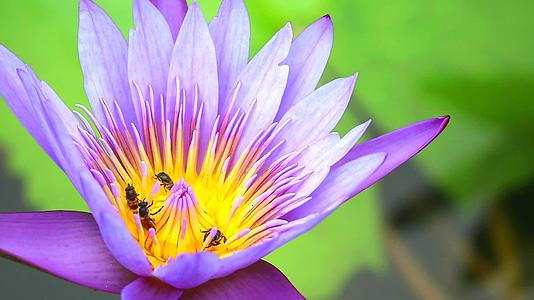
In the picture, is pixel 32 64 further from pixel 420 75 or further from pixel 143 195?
pixel 420 75

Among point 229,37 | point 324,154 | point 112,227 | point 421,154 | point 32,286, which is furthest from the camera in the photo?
point 421,154

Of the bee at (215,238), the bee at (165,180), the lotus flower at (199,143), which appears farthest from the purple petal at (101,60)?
the bee at (215,238)

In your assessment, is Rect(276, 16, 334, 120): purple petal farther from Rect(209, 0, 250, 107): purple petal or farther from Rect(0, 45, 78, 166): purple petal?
Rect(0, 45, 78, 166): purple petal

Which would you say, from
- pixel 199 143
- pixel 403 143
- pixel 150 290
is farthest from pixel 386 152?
pixel 150 290

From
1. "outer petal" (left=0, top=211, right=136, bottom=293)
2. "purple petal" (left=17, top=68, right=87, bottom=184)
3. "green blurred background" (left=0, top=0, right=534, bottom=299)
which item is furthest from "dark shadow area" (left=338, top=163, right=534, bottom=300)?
"purple petal" (left=17, top=68, right=87, bottom=184)

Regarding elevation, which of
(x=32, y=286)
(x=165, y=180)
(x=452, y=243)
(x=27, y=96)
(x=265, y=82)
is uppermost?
(x=265, y=82)

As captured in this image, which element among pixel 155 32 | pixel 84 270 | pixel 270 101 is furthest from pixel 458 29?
pixel 84 270

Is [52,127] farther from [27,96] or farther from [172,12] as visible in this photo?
[172,12]
